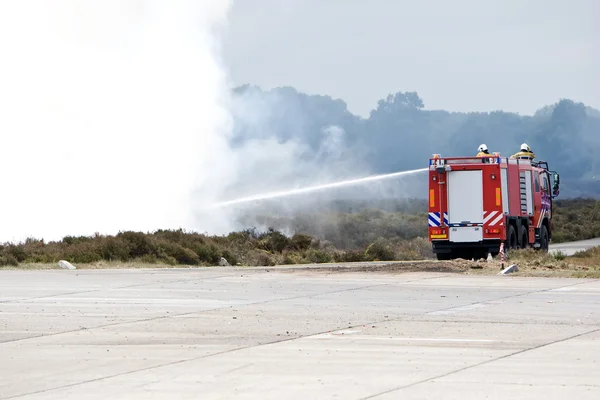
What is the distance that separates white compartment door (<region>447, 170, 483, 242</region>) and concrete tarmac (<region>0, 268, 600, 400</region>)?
22.3 ft

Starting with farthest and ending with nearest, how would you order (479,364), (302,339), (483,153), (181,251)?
1. (181,251)
2. (483,153)
3. (302,339)
4. (479,364)

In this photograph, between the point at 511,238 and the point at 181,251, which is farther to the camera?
the point at 181,251

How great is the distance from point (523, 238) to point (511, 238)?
3.94 feet

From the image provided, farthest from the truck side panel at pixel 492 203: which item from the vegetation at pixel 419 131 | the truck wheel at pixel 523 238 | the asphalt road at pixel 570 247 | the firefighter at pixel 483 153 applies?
the vegetation at pixel 419 131

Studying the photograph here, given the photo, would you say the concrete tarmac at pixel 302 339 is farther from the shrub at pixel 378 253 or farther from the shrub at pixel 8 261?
the shrub at pixel 378 253

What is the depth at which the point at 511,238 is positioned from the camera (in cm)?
2867

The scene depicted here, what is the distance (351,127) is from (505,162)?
94.7 meters

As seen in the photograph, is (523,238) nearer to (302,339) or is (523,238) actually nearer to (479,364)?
(302,339)

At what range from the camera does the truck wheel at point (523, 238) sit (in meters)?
29.3

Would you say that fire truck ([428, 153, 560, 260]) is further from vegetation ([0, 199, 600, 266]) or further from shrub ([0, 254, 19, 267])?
shrub ([0, 254, 19, 267])

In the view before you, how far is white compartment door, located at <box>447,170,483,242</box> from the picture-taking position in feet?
90.7

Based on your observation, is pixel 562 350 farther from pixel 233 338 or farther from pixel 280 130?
pixel 280 130

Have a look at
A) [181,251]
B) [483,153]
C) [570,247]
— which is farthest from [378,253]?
[570,247]

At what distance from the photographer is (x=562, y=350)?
37.0 ft
